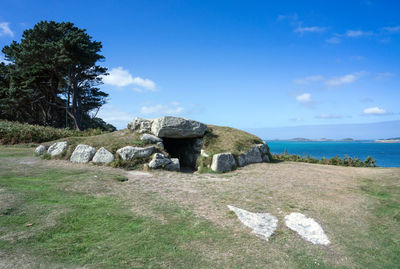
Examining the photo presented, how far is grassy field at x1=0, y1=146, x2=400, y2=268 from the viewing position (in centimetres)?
377

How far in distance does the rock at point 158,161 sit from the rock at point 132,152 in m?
0.51

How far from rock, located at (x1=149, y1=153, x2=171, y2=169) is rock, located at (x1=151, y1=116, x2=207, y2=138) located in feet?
6.14

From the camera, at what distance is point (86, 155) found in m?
10.8

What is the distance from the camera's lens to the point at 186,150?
45.8 ft

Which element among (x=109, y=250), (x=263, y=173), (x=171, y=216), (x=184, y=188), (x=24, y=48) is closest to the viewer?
(x=109, y=250)

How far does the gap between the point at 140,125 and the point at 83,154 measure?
344 cm

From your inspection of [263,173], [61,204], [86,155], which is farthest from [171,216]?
[86,155]

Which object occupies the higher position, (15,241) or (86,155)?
(86,155)

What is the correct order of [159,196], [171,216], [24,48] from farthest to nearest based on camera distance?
[24,48] < [159,196] < [171,216]

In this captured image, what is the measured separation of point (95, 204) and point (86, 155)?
5806 millimetres

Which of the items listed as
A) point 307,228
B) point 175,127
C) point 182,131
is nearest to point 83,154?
point 175,127

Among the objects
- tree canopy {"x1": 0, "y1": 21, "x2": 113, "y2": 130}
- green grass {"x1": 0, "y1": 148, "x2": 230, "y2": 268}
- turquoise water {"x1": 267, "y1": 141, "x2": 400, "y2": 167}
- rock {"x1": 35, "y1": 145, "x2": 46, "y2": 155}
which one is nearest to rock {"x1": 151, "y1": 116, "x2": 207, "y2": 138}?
rock {"x1": 35, "y1": 145, "x2": 46, "y2": 155}

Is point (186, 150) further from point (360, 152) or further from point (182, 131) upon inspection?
point (360, 152)

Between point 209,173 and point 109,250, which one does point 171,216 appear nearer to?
point 109,250
